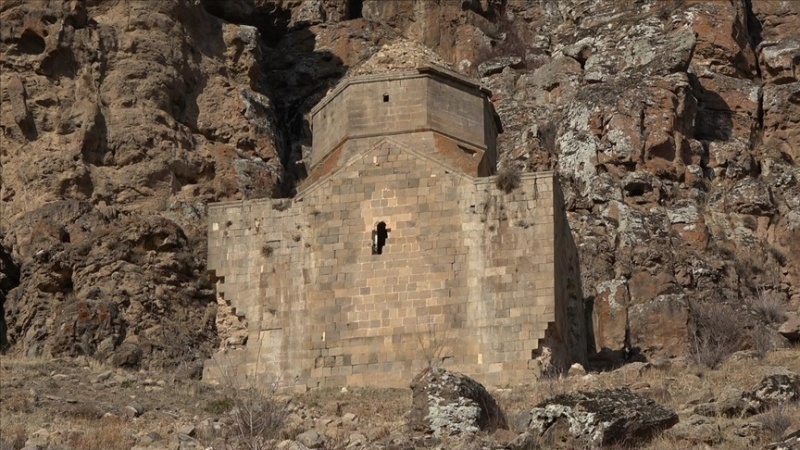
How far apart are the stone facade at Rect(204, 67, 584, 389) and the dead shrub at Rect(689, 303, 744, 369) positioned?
2.78m

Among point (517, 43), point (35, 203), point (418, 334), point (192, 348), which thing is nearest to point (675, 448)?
point (418, 334)

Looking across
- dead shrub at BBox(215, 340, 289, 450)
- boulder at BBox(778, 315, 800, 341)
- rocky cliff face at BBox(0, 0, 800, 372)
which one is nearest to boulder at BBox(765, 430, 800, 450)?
dead shrub at BBox(215, 340, 289, 450)

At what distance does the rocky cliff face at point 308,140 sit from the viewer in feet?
124

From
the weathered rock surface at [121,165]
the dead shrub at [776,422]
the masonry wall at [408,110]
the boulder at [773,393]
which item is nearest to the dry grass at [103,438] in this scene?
the weathered rock surface at [121,165]

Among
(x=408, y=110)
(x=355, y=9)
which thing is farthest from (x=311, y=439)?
(x=355, y=9)

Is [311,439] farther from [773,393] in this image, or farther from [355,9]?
[355,9]

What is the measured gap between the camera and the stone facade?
34.5m

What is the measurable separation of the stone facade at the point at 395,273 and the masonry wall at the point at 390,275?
0.02m

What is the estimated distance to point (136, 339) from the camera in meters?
36.6

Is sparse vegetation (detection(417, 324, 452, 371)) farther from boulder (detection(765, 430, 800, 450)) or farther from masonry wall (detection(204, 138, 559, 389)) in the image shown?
boulder (detection(765, 430, 800, 450))

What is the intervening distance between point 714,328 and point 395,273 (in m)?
7.54

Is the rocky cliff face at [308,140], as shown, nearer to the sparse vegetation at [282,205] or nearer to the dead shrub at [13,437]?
the sparse vegetation at [282,205]

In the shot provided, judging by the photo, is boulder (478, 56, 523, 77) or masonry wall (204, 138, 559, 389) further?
boulder (478, 56, 523, 77)

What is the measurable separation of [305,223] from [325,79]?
12.9 metres
